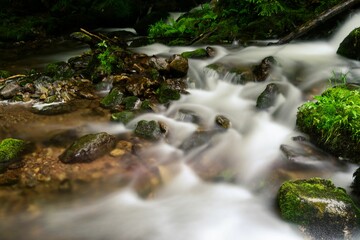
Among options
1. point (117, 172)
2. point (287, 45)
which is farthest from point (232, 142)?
point (287, 45)

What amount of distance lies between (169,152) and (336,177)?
93.5 inches

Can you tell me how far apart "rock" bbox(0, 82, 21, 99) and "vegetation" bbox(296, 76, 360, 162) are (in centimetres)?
594

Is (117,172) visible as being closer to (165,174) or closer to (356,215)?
(165,174)

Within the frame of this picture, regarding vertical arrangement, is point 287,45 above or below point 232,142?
above

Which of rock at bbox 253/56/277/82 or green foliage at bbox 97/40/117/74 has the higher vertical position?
green foliage at bbox 97/40/117/74

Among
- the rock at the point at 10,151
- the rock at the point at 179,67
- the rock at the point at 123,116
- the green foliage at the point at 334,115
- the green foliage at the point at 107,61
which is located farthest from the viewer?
the green foliage at the point at 107,61

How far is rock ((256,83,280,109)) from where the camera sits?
19.1 ft

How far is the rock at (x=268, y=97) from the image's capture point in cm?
584

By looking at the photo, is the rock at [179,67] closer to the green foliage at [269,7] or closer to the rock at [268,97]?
the rock at [268,97]

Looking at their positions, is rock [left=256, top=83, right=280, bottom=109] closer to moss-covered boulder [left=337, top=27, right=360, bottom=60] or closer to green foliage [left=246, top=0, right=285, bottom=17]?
moss-covered boulder [left=337, top=27, right=360, bottom=60]

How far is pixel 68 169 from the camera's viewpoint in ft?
14.7

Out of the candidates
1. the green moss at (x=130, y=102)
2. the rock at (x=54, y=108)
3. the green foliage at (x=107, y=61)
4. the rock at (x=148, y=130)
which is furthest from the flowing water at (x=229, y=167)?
the green foliage at (x=107, y=61)

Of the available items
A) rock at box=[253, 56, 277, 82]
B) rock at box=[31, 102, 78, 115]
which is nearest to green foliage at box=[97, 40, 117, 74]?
rock at box=[31, 102, 78, 115]

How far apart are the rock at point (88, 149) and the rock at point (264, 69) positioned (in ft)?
11.4
